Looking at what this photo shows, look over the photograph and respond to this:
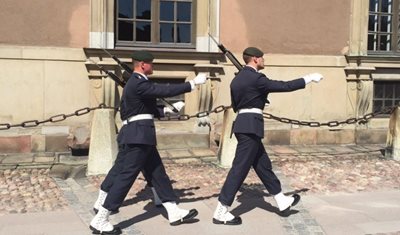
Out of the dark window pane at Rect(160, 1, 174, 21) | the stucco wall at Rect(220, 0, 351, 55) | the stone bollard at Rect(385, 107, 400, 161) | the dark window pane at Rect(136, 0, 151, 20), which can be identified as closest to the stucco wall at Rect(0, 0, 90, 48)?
the dark window pane at Rect(136, 0, 151, 20)

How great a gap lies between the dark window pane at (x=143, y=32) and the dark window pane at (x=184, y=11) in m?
0.62

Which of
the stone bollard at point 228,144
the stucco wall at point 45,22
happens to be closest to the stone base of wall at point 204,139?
the stone bollard at point 228,144

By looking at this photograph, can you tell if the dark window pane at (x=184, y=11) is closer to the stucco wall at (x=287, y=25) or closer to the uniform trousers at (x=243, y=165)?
the stucco wall at (x=287, y=25)

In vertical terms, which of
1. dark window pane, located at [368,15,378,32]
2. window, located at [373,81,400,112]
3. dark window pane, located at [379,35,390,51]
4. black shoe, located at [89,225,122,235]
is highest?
dark window pane, located at [368,15,378,32]

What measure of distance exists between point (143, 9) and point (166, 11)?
0.44 metres

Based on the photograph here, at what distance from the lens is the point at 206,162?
847cm

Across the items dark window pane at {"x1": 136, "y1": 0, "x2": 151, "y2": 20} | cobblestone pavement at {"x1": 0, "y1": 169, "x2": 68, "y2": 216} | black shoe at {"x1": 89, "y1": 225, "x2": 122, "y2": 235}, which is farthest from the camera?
dark window pane at {"x1": 136, "y1": 0, "x2": 151, "y2": 20}

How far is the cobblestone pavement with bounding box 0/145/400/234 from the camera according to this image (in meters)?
6.24

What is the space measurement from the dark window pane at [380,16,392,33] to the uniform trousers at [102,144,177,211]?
751 cm

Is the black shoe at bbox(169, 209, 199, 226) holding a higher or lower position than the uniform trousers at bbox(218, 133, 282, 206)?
lower

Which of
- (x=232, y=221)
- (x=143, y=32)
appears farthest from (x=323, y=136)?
(x=232, y=221)

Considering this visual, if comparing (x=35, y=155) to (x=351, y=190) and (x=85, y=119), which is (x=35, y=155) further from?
(x=351, y=190)

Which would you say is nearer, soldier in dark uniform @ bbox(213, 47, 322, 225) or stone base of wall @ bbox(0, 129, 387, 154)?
soldier in dark uniform @ bbox(213, 47, 322, 225)

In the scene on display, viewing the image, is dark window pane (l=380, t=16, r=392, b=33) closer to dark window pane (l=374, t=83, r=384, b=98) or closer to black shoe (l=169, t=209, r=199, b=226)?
dark window pane (l=374, t=83, r=384, b=98)
